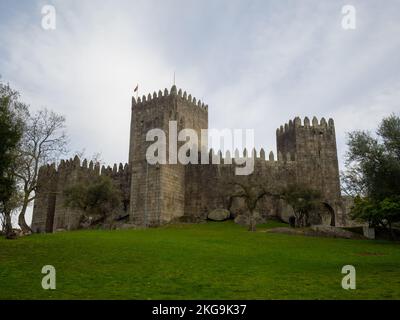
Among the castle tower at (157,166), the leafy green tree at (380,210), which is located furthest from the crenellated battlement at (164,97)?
the leafy green tree at (380,210)

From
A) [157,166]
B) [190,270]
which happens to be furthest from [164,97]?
[190,270]

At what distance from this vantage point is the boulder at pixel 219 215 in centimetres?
4531

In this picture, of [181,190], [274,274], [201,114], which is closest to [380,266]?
[274,274]

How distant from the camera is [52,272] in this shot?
1437 centimetres

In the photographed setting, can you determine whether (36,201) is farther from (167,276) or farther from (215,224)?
(167,276)

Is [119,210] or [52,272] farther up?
[119,210]

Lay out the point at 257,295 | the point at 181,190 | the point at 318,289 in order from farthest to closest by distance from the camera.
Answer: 1. the point at 181,190
2. the point at 318,289
3. the point at 257,295

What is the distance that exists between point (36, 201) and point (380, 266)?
1828 inches

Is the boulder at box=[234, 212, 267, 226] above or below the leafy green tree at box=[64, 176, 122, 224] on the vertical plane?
below

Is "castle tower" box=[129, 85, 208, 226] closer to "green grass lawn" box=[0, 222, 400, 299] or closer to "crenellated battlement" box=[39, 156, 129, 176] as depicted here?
"crenellated battlement" box=[39, 156, 129, 176]

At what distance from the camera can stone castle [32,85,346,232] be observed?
43.6 meters

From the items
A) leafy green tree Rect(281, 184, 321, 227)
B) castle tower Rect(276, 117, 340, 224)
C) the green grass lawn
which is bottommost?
the green grass lawn

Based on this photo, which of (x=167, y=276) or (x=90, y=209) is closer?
(x=167, y=276)

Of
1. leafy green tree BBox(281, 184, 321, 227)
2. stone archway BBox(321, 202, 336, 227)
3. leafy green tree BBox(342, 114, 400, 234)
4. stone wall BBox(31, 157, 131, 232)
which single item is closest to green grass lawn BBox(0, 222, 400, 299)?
leafy green tree BBox(342, 114, 400, 234)
